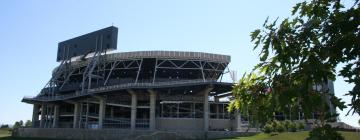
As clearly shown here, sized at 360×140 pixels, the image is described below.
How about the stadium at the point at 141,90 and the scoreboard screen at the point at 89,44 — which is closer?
the stadium at the point at 141,90

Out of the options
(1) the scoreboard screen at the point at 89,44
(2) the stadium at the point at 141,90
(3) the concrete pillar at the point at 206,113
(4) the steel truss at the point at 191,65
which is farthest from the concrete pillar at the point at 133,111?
(1) the scoreboard screen at the point at 89,44

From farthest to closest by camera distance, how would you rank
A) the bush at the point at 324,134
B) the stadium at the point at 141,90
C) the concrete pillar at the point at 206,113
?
1. the stadium at the point at 141,90
2. the concrete pillar at the point at 206,113
3. the bush at the point at 324,134

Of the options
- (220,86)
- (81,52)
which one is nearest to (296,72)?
(220,86)

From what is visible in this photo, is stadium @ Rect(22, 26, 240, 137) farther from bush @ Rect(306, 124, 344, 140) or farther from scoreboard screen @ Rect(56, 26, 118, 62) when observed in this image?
bush @ Rect(306, 124, 344, 140)

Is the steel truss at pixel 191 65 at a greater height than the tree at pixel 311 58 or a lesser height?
greater

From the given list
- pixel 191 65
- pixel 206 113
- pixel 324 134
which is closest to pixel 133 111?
pixel 206 113

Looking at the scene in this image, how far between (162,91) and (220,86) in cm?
1358

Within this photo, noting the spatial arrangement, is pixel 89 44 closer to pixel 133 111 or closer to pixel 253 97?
pixel 133 111

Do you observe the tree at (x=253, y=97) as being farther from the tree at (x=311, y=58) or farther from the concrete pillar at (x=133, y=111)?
the concrete pillar at (x=133, y=111)

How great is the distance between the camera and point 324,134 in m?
4.37

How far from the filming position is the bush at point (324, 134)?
4.32 meters

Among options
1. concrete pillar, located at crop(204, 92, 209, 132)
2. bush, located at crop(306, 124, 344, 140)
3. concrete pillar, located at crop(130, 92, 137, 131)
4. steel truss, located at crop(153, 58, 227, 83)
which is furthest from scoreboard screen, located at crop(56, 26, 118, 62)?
bush, located at crop(306, 124, 344, 140)

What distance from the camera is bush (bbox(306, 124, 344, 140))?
4324mm

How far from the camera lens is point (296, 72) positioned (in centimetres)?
477
